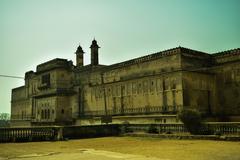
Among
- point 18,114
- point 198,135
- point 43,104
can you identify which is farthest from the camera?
point 18,114

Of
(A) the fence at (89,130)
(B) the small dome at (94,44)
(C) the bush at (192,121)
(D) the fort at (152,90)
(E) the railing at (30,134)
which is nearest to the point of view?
(A) the fence at (89,130)

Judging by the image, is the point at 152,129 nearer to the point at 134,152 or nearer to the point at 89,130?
the point at 89,130

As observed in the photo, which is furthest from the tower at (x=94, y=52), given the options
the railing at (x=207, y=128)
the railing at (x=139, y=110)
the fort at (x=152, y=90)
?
the railing at (x=207, y=128)

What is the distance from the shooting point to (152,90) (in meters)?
30.2

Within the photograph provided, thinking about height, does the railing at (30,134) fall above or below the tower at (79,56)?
below

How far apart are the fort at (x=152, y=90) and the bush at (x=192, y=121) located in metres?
6.27

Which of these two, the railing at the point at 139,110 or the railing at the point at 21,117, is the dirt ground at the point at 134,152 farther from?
the railing at the point at 21,117

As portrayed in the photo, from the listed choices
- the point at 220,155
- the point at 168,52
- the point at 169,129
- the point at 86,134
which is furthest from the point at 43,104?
the point at 220,155

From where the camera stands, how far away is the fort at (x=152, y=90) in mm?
27969

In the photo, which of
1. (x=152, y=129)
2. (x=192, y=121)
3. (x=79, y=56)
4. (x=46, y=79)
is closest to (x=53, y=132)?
(x=152, y=129)

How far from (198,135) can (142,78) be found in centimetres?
1601

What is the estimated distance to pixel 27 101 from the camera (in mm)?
60750

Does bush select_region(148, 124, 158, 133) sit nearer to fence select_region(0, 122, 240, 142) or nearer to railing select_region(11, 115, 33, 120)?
fence select_region(0, 122, 240, 142)

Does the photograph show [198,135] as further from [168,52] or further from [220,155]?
[168,52]
